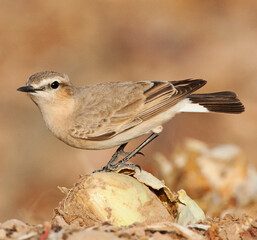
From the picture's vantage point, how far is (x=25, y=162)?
11398mm

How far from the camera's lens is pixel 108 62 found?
14.1 metres

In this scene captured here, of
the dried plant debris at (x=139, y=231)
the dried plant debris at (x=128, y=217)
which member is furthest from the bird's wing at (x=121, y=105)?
the dried plant debris at (x=139, y=231)

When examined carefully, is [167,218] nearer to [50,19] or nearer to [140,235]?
[140,235]

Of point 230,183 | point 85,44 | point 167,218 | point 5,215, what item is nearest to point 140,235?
point 167,218

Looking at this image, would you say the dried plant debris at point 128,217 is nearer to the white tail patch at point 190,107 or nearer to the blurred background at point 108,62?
the white tail patch at point 190,107

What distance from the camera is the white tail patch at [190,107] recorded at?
7.85 meters

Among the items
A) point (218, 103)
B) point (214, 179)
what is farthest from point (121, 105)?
point (214, 179)

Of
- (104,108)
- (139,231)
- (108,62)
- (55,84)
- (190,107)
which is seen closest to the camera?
(139,231)

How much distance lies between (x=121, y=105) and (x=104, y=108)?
213 mm

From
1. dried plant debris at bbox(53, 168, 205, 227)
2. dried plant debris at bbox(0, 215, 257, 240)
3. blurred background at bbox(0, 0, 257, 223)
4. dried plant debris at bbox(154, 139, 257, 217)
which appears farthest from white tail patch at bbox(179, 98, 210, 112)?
dried plant debris at bbox(0, 215, 257, 240)

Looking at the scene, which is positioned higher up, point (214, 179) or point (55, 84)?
point (55, 84)

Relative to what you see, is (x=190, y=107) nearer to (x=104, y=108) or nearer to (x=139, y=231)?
(x=104, y=108)

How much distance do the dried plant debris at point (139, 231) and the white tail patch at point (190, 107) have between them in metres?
2.78

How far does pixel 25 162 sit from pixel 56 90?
466 cm
